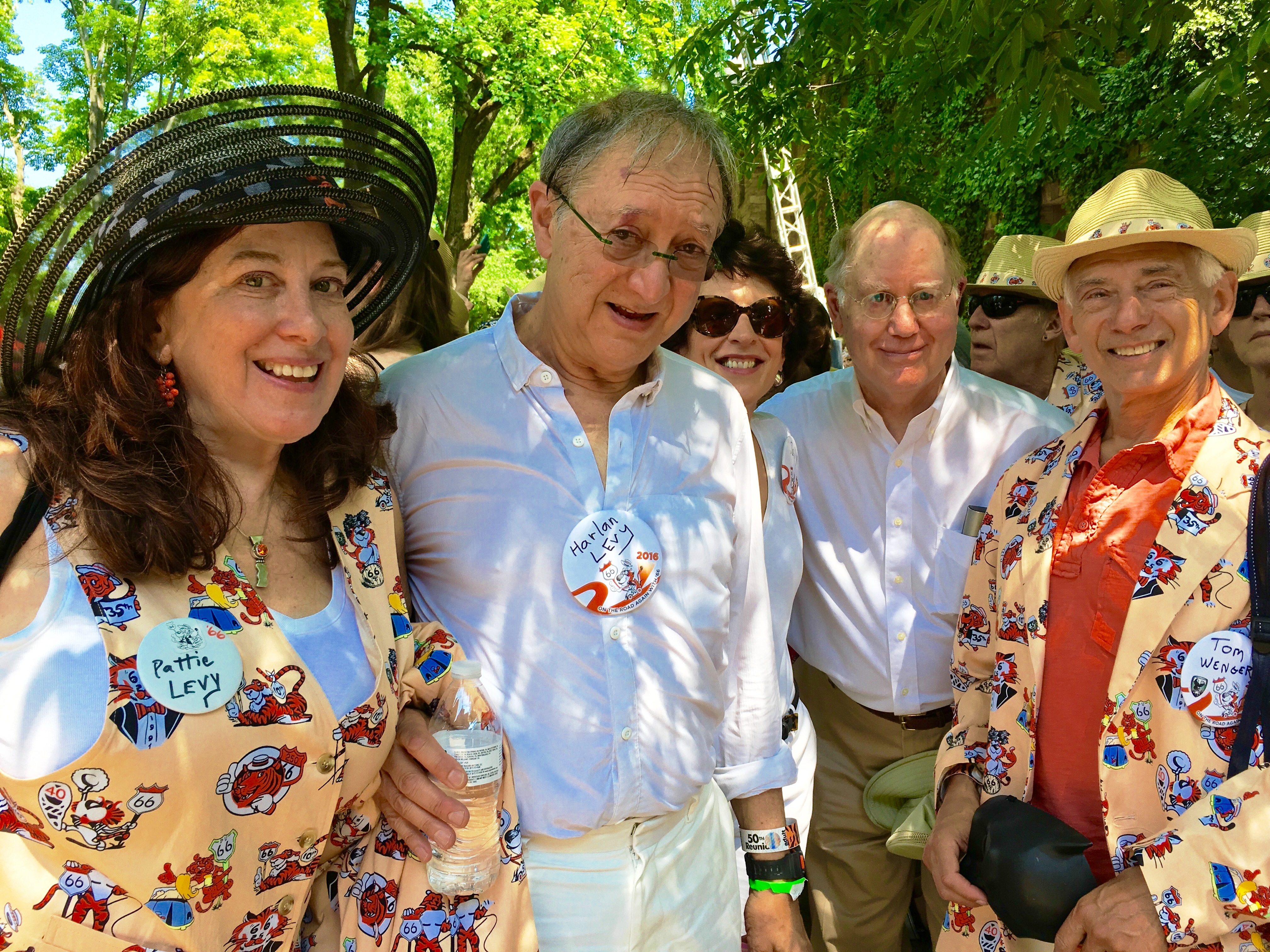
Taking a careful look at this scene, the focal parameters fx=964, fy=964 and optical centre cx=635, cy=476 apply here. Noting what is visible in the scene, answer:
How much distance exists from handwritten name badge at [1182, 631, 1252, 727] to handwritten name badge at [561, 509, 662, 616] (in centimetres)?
118

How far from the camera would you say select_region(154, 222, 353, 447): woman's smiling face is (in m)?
1.79

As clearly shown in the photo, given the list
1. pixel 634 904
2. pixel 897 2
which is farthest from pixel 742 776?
pixel 897 2

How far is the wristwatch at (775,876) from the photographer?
246cm

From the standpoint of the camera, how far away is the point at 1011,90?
134 inches

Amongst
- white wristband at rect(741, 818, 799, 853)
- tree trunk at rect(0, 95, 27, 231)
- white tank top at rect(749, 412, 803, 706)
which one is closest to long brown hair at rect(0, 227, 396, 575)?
white wristband at rect(741, 818, 799, 853)

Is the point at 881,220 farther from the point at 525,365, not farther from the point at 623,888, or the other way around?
the point at 623,888

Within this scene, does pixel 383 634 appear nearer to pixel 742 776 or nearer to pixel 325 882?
pixel 325 882

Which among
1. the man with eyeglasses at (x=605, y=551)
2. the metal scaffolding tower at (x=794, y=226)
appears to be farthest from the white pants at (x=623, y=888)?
the metal scaffolding tower at (x=794, y=226)

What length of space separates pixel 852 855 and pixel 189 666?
2614 mm

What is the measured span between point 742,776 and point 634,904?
0.50m

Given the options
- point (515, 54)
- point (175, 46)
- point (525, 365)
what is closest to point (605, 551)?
point (525, 365)

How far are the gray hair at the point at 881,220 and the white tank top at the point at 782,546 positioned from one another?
0.70 m

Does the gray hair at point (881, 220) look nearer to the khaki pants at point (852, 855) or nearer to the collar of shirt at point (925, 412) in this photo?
the collar of shirt at point (925, 412)

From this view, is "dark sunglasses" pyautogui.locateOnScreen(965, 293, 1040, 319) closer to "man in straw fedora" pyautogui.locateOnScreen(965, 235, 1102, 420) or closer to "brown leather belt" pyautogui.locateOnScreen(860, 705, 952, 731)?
"man in straw fedora" pyautogui.locateOnScreen(965, 235, 1102, 420)
